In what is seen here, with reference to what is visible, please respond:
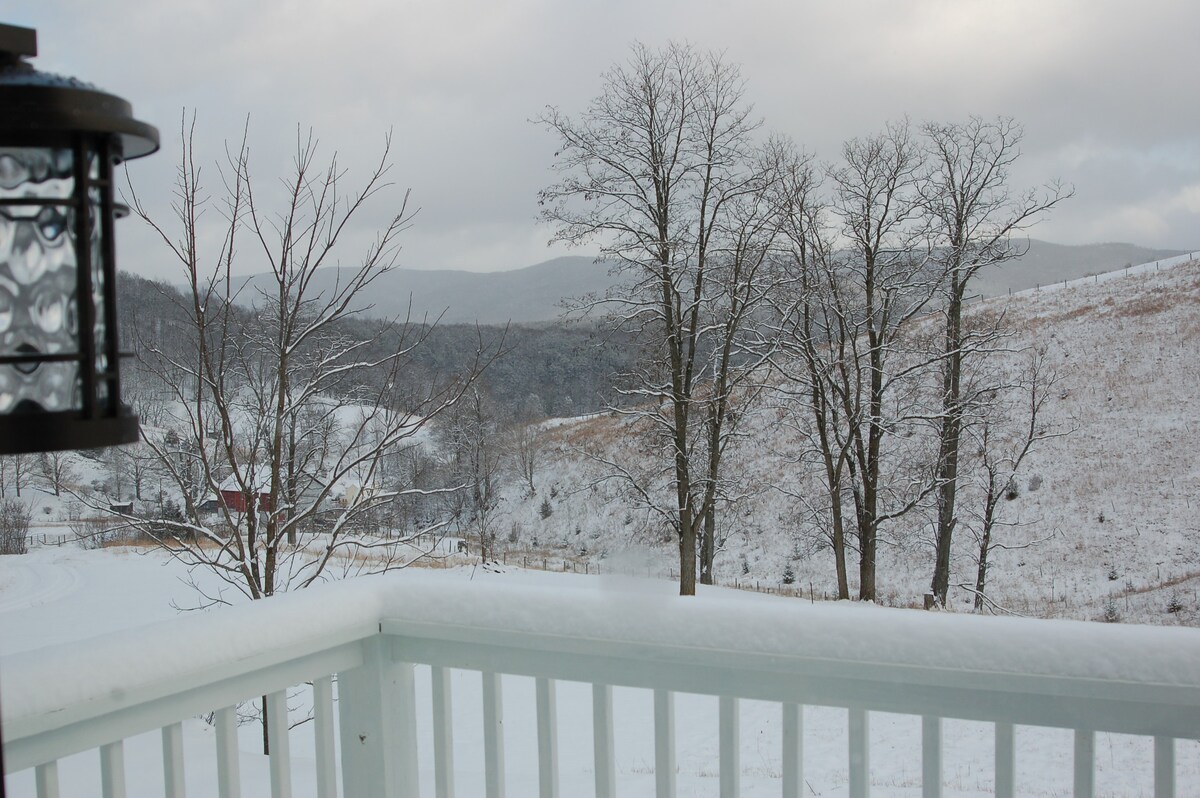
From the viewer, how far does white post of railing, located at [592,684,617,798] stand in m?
1.13

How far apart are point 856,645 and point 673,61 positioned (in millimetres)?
9445

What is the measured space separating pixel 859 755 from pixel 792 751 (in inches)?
3.3

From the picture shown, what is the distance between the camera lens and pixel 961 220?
1053 centimetres

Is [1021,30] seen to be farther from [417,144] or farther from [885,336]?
[417,144]

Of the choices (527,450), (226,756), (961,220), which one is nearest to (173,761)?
(226,756)

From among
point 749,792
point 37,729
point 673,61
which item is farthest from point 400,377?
point 673,61

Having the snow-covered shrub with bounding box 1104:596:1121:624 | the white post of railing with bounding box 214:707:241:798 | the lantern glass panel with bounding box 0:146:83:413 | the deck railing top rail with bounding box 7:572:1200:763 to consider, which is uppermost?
the lantern glass panel with bounding box 0:146:83:413

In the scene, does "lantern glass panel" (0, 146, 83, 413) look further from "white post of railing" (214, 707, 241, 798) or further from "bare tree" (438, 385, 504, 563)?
"bare tree" (438, 385, 504, 563)

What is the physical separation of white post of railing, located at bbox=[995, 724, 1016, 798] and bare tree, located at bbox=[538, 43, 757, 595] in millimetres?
8038

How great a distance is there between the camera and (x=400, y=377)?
527 cm

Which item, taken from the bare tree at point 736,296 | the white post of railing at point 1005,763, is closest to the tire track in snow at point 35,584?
the bare tree at point 736,296

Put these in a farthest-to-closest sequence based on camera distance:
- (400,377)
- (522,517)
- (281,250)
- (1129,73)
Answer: (522,517)
(1129,73)
(400,377)
(281,250)

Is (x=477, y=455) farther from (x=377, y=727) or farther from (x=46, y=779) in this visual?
(x=46, y=779)

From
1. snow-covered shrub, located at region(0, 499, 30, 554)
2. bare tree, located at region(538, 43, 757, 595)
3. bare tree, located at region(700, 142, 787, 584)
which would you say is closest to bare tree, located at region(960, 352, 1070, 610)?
bare tree, located at region(700, 142, 787, 584)
